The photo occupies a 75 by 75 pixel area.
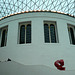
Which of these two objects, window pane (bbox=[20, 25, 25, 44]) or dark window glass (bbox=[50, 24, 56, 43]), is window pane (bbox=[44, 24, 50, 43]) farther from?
window pane (bbox=[20, 25, 25, 44])

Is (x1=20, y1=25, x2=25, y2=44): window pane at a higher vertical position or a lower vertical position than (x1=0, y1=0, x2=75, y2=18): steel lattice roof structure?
lower

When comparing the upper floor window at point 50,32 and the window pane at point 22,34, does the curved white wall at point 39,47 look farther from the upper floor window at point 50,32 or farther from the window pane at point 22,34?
the window pane at point 22,34

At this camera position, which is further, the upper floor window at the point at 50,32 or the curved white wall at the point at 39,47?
the upper floor window at the point at 50,32

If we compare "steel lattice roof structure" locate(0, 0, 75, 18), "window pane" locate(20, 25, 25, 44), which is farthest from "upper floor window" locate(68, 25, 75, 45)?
"window pane" locate(20, 25, 25, 44)

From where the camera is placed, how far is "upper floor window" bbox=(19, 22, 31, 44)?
1708 cm

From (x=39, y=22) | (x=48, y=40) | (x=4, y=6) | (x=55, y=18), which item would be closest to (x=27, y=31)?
(x=39, y=22)

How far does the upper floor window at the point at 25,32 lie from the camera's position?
17075 millimetres

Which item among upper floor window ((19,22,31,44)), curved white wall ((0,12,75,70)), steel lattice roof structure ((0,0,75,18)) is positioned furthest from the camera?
steel lattice roof structure ((0,0,75,18))

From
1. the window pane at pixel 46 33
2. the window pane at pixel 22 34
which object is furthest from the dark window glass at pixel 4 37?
the window pane at pixel 46 33

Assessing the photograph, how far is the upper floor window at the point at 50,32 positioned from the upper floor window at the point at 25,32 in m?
2.96

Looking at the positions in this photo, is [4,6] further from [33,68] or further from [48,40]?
[33,68]

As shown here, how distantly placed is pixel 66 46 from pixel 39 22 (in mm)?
6088

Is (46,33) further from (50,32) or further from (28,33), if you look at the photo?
(28,33)

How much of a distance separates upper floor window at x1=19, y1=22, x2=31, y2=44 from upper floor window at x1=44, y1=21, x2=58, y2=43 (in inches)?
116
